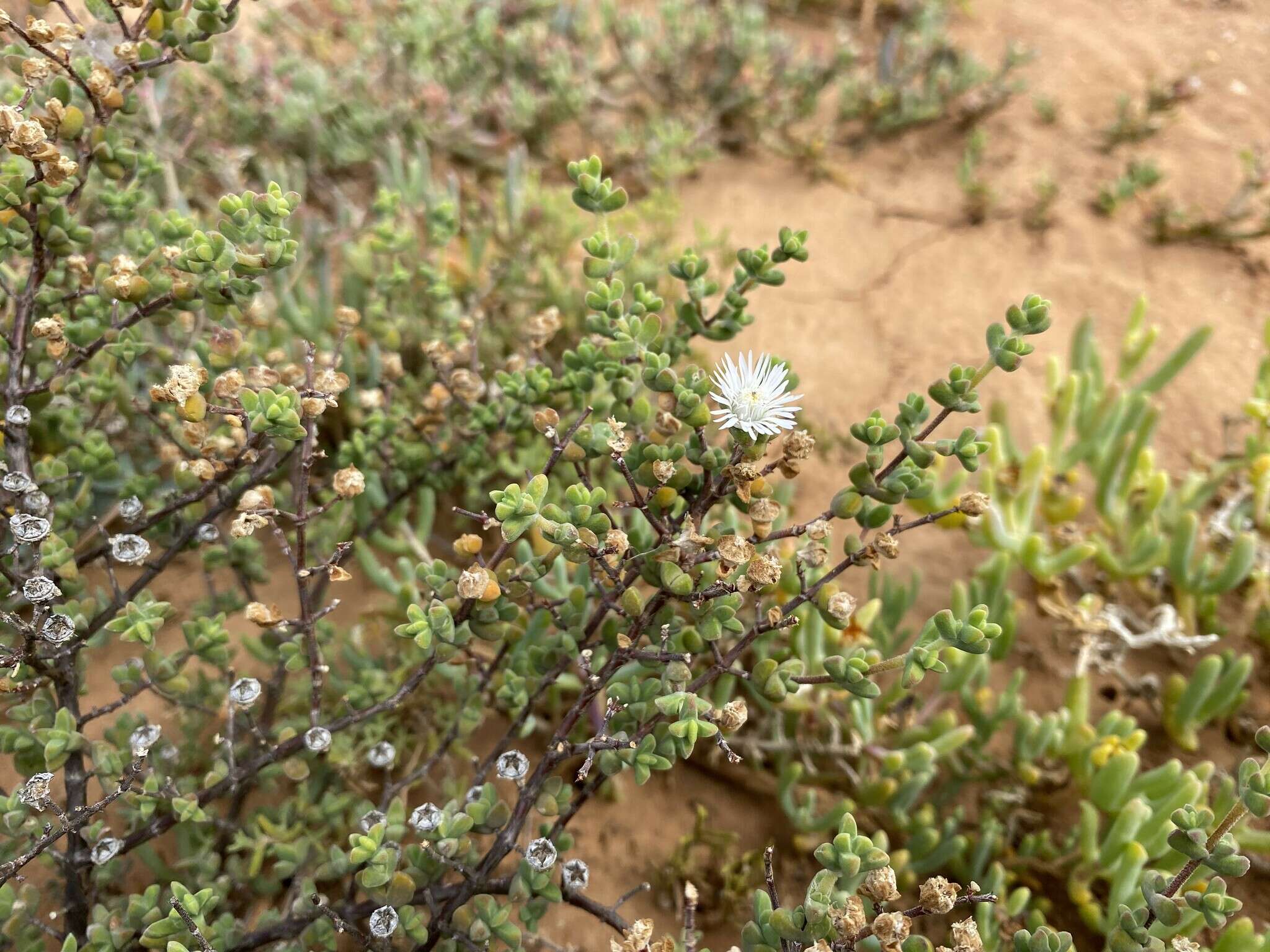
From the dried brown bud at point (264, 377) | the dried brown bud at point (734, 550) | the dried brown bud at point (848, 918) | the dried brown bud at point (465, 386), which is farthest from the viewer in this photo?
the dried brown bud at point (465, 386)

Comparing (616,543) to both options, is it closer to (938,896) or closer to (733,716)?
(733,716)

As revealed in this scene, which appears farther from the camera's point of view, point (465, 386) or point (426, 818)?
point (465, 386)

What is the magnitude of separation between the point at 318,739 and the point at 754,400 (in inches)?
25.1

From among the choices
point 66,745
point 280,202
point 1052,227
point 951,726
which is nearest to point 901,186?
point 1052,227

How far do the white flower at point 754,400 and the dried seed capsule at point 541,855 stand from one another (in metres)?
0.51

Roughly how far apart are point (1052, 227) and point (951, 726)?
201 centimetres

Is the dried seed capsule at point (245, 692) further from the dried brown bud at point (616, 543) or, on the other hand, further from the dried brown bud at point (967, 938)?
the dried brown bud at point (967, 938)

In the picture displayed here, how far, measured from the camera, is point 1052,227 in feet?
9.50

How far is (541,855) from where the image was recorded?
0.99 m

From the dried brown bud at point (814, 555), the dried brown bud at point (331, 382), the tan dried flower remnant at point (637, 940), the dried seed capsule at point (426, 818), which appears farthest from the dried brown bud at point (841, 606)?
the dried brown bud at point (331, 382)

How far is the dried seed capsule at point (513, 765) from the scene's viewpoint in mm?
994

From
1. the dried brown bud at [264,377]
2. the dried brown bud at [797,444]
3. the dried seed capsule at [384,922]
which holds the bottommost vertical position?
the dried seed capsule at [384,922]

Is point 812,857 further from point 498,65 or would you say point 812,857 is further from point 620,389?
point 498,65

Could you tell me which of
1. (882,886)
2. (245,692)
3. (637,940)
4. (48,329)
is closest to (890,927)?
(882,886)
